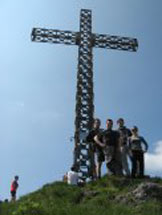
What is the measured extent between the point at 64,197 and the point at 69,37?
466 inches

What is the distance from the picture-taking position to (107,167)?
1388 centimetres

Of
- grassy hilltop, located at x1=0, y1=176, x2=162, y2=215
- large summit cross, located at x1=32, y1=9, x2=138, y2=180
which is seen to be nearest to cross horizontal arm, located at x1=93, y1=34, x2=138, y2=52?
large summit cross, located at x1=32, y1=9, x2=138, y2=180

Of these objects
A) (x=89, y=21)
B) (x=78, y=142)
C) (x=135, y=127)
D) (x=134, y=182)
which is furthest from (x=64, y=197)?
(x=89, y=21)

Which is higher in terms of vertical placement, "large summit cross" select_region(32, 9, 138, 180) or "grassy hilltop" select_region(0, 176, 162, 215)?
"large summit cross" select_region(32, 9, 138, 180)

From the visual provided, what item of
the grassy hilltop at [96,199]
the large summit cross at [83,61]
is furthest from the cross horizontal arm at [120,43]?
the grassy hilltop at [96,199]

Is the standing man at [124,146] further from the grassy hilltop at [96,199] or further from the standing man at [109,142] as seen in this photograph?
the grassy hilltop at [96,199]

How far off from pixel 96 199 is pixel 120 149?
7.51 feet

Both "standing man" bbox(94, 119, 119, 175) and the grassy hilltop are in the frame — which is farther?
"standing man" bbox(94, 119, 119, 175)

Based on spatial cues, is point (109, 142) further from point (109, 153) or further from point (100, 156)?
point (100, 156)

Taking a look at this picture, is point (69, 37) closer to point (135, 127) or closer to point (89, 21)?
point (89, 21)

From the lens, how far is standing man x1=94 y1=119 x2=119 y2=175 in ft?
44.6

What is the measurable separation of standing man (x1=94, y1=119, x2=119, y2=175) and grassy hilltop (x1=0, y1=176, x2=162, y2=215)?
0.59 meters

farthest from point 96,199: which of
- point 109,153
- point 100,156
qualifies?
point 100,156

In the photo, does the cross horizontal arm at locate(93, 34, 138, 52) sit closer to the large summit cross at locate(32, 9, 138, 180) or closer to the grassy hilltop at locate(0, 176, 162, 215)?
the large summit cross at locate(32, 9, 138, 180)
